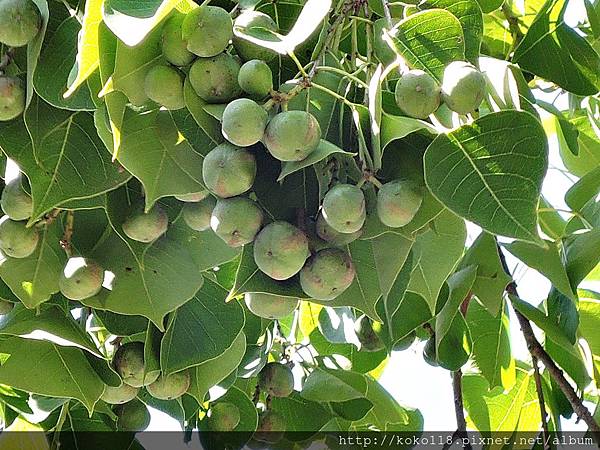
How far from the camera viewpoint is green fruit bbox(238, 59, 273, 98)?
1099 millimetres

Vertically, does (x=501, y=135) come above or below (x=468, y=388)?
above

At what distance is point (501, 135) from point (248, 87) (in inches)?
11.7

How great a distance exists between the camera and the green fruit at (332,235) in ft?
3.76

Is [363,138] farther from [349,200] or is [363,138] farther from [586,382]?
[586,382]

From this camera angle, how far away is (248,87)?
1108 mm

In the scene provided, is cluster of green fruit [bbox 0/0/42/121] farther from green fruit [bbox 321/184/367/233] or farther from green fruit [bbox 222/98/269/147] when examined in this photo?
green fruit [bbox 321/184/367/233]

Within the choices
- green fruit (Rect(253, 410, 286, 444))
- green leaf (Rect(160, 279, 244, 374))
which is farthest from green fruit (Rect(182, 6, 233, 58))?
green fruit (Rect(253, 410, 286, 444))

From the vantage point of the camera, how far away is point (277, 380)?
2154 millimetres

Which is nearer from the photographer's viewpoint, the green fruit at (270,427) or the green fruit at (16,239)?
the green fruit at (16,239)

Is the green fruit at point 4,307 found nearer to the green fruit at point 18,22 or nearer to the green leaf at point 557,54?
the green fruit at point 18,22

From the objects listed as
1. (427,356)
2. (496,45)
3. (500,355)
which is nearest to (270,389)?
(427,356)

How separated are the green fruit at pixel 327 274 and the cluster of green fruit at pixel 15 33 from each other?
48cm

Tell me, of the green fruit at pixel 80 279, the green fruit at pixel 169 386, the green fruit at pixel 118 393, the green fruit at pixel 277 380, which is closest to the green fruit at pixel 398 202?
the green fruit at pixel 80 279

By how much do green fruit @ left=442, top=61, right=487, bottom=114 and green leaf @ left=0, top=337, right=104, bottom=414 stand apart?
0.88m
